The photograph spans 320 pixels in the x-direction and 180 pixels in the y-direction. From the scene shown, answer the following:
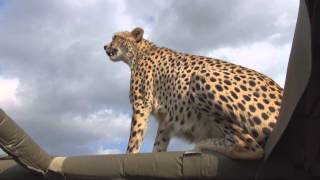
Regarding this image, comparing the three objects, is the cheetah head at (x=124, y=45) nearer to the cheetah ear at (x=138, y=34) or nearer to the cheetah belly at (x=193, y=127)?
the cheetah ear at (x=138, y=34)

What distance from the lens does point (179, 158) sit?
2.95 m

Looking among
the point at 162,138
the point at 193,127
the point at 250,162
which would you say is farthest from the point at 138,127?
the point at 250,162

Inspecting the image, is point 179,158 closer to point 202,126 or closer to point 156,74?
point 202,126

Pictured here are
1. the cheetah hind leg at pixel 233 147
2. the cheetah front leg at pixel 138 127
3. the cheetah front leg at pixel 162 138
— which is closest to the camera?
the cheetah hind leg at pixel 233 147

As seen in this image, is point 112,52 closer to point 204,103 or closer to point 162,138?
point 162,138

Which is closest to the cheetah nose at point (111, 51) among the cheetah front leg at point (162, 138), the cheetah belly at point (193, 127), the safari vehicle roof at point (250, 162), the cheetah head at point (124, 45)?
the cheetah head at point (124, 45)

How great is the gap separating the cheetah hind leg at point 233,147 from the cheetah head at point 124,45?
2696 mm

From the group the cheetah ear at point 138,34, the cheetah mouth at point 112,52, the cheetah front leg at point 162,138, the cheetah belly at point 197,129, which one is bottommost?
the cheetah front leg at point 162,138

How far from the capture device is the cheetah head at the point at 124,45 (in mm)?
5926

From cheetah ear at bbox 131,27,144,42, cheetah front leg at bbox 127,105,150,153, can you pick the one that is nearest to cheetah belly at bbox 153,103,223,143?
cheetah front leg at bbox 127,105,150,153

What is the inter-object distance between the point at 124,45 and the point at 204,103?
2.52 metres

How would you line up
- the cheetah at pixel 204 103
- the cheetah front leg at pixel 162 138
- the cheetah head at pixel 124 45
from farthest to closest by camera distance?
the cheetah head at pixel 124 45, the cheetah front leg at pixel 162 138, the cheetah at pixel 204 103

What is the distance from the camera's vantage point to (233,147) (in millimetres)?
3049

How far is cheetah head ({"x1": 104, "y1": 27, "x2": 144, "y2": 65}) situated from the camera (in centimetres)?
593
